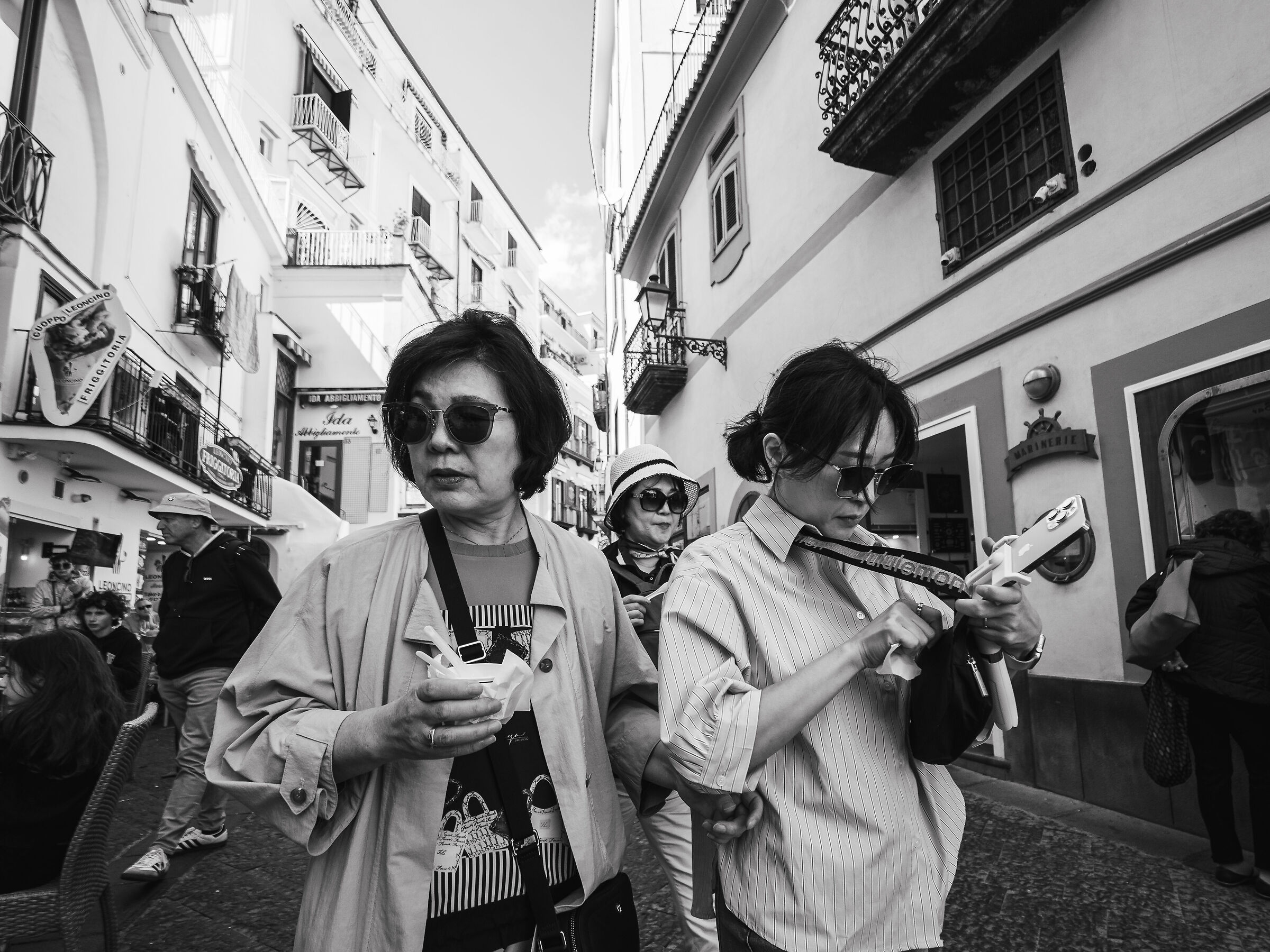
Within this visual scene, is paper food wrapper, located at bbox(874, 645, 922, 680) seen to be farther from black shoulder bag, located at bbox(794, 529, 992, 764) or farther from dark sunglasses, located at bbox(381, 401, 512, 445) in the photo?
dark sunglasses, located at bbox(381, 401, 512, 445)

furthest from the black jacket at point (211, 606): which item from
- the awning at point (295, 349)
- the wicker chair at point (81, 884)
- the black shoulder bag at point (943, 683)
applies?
the awning at point (295, 349)

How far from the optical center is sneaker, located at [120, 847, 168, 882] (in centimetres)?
415

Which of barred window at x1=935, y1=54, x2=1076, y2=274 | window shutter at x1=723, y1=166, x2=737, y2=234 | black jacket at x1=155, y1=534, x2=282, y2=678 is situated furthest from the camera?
window shutter at x1=723, y1=166, x2=737, y2=234

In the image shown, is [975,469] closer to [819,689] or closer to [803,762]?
[803,762]

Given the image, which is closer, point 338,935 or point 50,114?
point 338,935

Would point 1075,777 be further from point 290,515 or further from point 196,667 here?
point 290,515

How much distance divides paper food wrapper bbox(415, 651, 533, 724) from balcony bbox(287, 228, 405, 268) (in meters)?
20.1

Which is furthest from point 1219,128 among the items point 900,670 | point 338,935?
point 338,935

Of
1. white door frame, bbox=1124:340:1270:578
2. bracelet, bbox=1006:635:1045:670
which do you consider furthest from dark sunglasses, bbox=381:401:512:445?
white door frame, bbox=1124:340:1270:578

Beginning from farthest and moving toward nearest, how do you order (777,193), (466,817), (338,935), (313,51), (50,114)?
1. (313,51)
2. (777,193)
3. (50,114)
4. (466,817)
5. (338,935)

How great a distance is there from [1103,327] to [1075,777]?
9.92 ft

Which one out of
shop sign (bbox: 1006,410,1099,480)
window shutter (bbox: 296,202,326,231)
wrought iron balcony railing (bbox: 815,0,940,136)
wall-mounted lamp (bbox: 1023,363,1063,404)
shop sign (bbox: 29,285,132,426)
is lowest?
shop sign (bbox: 1006,410,1099,480)

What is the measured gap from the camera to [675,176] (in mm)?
13906

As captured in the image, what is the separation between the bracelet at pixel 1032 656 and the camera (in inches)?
58.3
